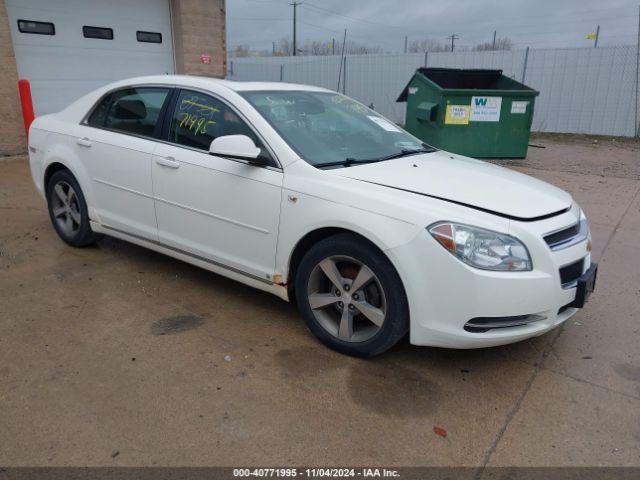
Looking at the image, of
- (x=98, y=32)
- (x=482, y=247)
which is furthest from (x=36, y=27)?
(x=482, y=247)

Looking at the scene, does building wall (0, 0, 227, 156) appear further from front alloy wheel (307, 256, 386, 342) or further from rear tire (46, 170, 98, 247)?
front alloy wheel (307, 256, 386, 342)

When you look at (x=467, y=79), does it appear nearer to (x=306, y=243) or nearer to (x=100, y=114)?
(x=100, y=114)

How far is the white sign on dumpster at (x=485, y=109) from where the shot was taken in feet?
30.9

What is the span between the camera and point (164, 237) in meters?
4.05

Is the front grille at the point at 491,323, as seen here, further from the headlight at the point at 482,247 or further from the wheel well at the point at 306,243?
the wheel well at the point at 306,243

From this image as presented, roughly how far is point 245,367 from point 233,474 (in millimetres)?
844

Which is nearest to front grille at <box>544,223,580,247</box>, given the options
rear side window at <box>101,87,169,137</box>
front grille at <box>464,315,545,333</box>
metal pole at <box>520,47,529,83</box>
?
front grille at <box>464,315,545,333</box>

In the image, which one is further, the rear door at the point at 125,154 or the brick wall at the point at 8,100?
the brick wall at the point at 8,100

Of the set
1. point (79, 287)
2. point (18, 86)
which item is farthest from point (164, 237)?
point (18, 86)

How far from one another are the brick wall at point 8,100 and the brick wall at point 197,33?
3361 millimetres

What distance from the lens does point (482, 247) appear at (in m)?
2.73

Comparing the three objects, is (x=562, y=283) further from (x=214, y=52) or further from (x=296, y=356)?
(x=214, y=52)

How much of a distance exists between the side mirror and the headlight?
1.22 metres

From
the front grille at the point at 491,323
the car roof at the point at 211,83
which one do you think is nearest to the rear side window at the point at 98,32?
the car roof at the point at 211,83
